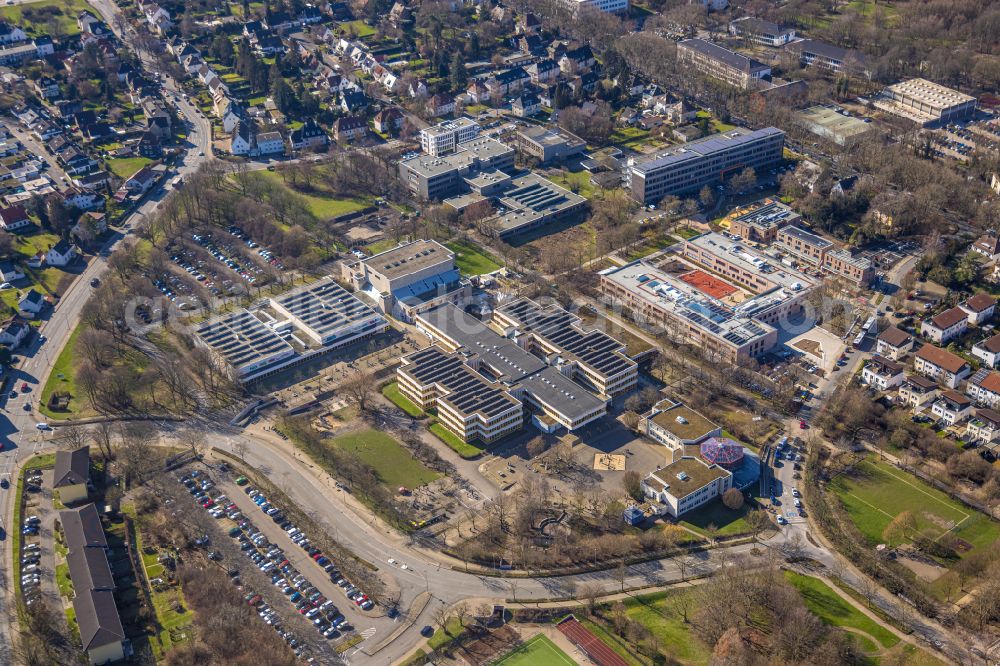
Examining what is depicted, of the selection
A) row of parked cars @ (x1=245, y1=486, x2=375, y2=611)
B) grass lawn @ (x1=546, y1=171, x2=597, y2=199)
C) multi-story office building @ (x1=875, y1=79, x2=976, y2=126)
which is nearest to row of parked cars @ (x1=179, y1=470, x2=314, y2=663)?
row of parked cars @ (x1=245, y1=486, x2=375, y2=611)

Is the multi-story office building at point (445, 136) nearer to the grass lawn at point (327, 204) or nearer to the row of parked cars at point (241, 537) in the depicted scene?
the grass lawn at point (327, 204)

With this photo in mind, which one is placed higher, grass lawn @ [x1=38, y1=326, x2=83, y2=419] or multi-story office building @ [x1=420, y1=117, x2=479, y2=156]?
multi-story office building @ [x1=420, y1=117, x2=479, y2=156]

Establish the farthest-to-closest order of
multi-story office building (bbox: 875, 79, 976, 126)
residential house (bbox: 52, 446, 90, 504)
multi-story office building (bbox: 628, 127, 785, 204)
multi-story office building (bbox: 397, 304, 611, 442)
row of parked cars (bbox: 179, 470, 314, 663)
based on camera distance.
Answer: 1. multi-story office building (bbox: 875, 79, 976, 126)
2. multi-story office building (bbox: 628, 127, 785, 204)
3. multi-story office building (bbox: 397, 304, 611, 442)
4. residential house (bbox: 52, 446, 90, 504)
5. row of parked cars (bbox: 179, 470, 314, 663)

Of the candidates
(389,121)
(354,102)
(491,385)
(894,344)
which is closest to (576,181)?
(389,121)

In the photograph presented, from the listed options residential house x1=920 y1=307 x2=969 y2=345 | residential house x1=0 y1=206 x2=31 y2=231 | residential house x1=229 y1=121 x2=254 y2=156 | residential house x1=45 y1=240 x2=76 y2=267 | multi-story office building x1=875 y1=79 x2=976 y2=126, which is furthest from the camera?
multi-story office building x1=875 y1=79 x2=976 y2=126

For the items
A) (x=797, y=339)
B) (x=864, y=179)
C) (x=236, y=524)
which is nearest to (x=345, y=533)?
(x=236, y=524)

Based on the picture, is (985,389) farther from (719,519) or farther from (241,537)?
(241,537)

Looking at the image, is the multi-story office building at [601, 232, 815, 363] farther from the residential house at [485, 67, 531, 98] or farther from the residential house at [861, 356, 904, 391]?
the residential house at [485, 67, 531, 98]

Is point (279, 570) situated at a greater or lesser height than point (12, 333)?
lesser
